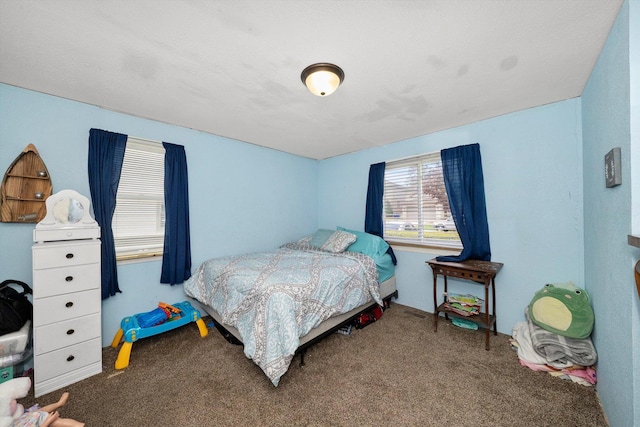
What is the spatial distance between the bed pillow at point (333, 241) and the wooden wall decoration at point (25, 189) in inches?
113

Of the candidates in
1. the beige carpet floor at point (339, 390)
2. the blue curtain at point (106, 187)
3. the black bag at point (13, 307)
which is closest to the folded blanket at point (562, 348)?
the beige carpet floor at point (339, 390)

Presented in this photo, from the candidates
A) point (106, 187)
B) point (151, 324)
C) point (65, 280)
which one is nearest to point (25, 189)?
point (106, 187)

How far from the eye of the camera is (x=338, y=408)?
1578 millimetres

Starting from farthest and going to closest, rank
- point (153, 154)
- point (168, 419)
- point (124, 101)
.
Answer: point (153, 154) < point (124, 101) < point (168, 419)

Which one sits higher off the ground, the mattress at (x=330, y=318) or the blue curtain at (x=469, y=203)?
the blue curtain at (x=469, y=203)

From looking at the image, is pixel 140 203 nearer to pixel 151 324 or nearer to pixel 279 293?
pixel 151 324

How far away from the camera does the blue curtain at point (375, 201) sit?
3.48 metres

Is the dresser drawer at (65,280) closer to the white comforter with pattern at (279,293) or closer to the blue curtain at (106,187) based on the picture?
the blue curtain at (106,187)

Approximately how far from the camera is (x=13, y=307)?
1.76 meters

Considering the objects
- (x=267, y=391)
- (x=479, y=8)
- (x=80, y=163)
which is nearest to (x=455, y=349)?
(x=267, y=391)

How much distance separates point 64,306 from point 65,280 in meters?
0.20

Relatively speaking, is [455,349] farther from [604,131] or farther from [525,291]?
[604,131]

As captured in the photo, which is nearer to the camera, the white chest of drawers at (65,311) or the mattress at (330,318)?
the white chest of drawers at (65,311)

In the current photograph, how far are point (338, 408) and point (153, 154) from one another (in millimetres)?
3081
